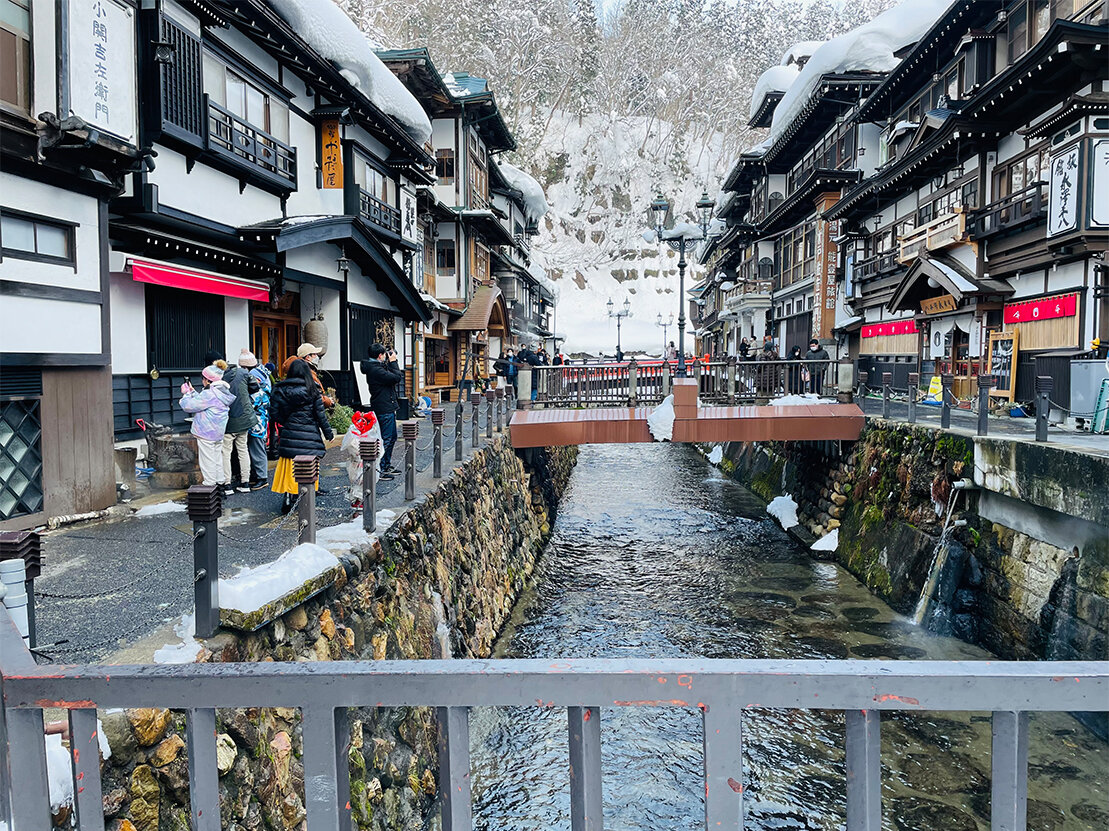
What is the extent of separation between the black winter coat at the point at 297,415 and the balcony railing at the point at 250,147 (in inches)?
208

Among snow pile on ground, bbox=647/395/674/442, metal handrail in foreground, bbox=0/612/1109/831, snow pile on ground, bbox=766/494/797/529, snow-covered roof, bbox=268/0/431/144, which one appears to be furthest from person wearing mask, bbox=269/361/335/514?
snow pile on ground, bbox=766/494/797/529

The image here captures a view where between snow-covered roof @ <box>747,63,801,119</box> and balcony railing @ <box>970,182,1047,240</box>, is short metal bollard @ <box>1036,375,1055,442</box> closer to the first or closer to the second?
balcony railing @ <box>970,182,1047,240</box>

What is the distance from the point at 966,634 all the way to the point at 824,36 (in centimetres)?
8422

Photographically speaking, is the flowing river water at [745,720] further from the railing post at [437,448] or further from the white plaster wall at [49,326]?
the white plaster wall at [49,326]

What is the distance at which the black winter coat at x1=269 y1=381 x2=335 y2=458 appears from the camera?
813 cm

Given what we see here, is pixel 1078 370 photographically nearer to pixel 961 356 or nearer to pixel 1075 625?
pixel 1075 625

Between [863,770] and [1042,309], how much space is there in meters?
17.9

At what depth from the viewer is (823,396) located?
17484 millimetres

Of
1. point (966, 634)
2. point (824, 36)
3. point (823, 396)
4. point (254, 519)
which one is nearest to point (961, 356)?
point (823, 396)

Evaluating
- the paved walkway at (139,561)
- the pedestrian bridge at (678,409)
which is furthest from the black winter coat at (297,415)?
the pedestrian bridge at (678,409)

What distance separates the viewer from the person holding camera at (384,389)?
10.6m

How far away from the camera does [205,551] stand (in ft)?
13.8

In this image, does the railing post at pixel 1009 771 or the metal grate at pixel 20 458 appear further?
the metal grate at pixel 20 458

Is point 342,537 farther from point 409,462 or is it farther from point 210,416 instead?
point 210,416
